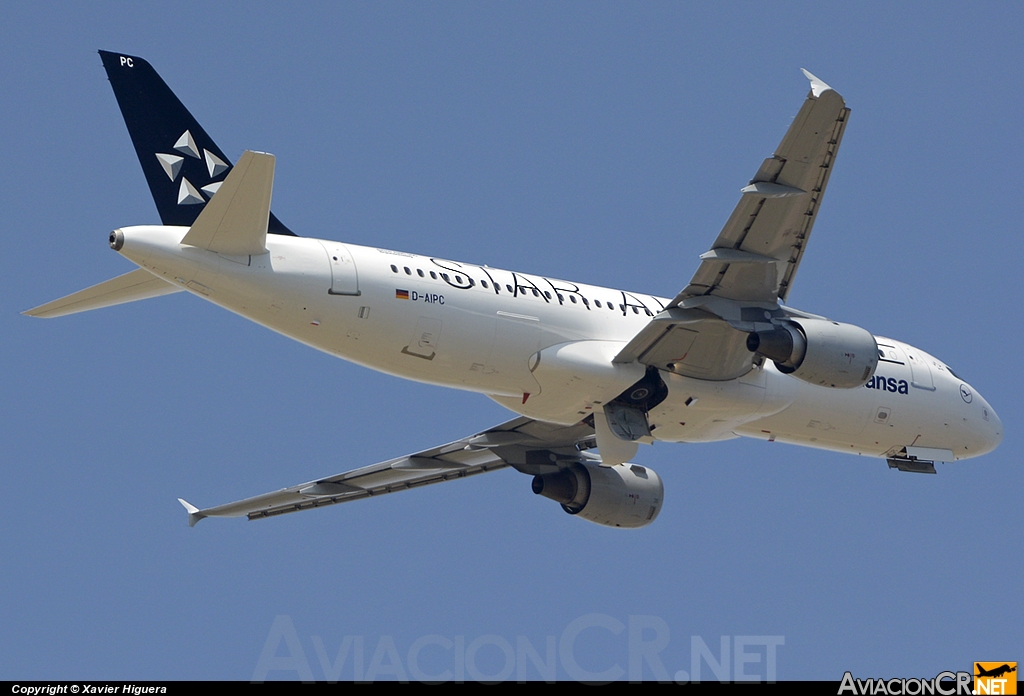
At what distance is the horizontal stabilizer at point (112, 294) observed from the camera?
24.8 m

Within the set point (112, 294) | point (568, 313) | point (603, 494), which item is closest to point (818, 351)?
point (568, 313)

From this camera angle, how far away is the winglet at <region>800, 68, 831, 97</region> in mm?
23641

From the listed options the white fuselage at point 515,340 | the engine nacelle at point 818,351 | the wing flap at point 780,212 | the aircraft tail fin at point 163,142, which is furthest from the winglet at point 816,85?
the aircraft tail fin at point 163,142

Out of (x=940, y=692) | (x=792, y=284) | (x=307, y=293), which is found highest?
(x=792, y=284)

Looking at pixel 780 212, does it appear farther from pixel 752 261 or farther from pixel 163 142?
pixel 163 142

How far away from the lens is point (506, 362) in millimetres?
26719

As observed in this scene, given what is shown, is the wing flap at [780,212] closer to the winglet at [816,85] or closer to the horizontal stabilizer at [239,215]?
the winglet at [816,85]

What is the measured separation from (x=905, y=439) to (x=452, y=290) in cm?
1119

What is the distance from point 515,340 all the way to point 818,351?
5.57m

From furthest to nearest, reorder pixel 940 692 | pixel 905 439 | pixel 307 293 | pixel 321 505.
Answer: pixel 321 505
pixel 905 439
pixel 307 293
pixel 940 692

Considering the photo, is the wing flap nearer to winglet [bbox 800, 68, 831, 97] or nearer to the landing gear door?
winglet [bbox 800, 68, 831, 97]

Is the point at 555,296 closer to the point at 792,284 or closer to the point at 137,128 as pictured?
the point at 792,284

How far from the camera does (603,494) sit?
3253 centimetres

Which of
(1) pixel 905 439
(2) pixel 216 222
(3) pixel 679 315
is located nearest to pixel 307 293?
(2) pixel 216 222
